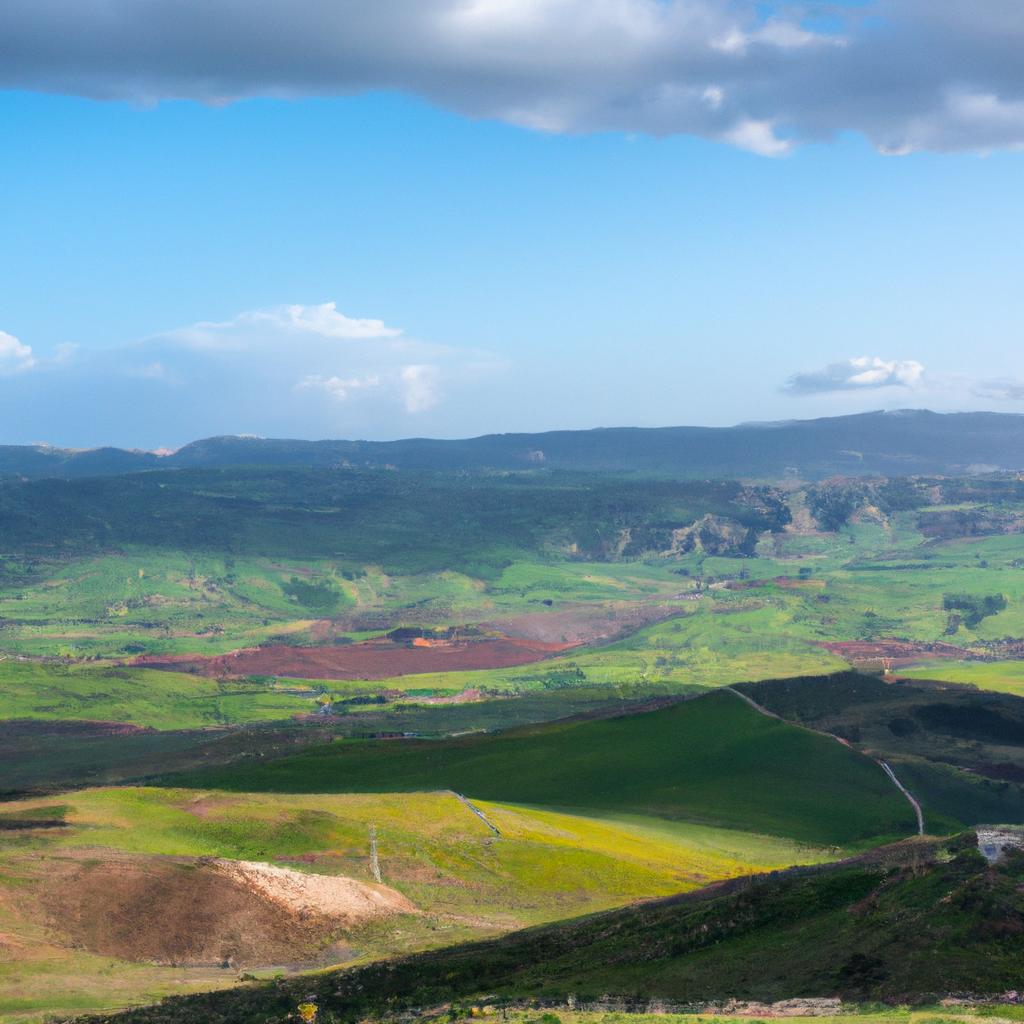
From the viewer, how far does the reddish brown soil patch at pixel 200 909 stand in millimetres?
59156

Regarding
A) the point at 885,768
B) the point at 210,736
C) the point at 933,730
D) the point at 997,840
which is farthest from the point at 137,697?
the point at 997,840

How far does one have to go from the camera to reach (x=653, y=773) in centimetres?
10806

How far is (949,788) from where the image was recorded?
9925 centimetres

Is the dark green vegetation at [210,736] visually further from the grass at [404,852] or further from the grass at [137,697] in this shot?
the grass at [404,852]

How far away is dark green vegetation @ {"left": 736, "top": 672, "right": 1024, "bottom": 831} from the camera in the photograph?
3839 inches

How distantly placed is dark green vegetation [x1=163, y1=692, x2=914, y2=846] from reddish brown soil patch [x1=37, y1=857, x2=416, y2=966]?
32928 mm

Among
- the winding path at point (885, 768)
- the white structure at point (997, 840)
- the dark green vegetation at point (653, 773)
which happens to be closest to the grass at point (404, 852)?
the dark green vegetation at point (653, 773)

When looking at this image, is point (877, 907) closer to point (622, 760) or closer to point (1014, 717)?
point (622, 760)

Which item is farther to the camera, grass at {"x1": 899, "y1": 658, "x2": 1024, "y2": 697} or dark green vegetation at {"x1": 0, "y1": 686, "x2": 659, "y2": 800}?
grass at {"x1": 899, "y1": 658, "x2": 1024, "y2": 697}

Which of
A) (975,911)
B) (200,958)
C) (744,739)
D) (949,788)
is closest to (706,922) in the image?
(975,911)

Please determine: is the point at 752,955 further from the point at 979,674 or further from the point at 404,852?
the point at 979,674

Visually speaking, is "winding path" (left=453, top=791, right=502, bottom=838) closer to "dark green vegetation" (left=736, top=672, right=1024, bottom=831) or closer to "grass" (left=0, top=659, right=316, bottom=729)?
"dark green vegetation" (left=736, top=672, right=1024, bottom=831)

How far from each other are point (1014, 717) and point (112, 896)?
8533 centimetres

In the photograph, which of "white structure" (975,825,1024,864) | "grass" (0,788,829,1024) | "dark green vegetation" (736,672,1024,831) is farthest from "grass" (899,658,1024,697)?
"grass" (0,788,829,1024)
